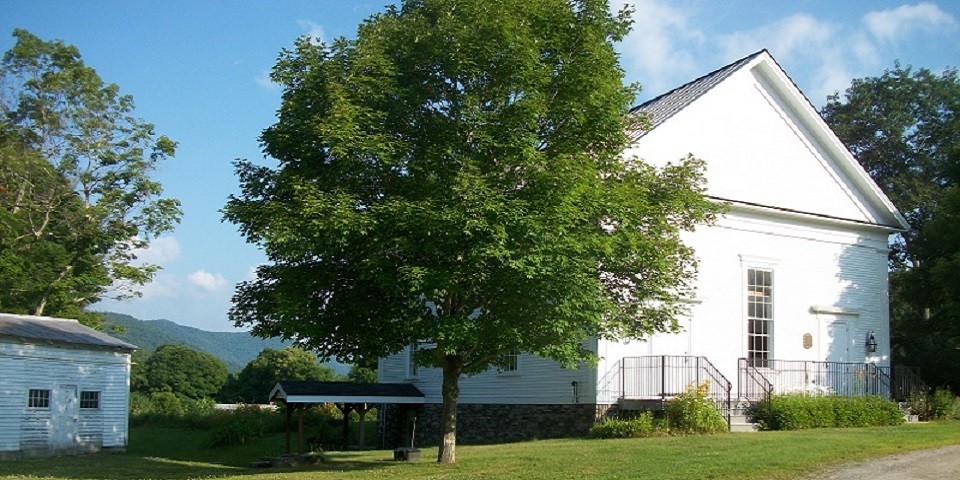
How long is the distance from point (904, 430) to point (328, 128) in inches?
557

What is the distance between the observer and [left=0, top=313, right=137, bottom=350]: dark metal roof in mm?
28391

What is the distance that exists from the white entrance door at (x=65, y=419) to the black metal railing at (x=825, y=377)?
65.9 feet

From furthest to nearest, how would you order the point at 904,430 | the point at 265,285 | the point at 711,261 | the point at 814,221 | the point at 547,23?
the point at 814,221 < the point at 711,261 < the point at 904,430 < the point at 265,285 < the point at 547,23

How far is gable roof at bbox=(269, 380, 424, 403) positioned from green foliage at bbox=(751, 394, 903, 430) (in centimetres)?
1193

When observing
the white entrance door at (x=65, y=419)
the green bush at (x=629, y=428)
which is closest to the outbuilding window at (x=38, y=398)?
the white entrance door at (x=65, y=419)

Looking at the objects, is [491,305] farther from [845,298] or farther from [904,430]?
[845,298]

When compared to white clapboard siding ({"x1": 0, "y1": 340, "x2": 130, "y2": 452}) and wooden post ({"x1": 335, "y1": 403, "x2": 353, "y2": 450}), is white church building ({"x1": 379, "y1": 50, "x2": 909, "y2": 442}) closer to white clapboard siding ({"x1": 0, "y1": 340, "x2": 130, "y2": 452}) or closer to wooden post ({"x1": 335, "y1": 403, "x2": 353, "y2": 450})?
wooden post ({"x1": 335, "y1": 403, "x2": 353, "y2": 450})

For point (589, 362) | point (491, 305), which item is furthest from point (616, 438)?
point (491, 305)

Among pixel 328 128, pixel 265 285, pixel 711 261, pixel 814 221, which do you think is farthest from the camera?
pixel 814 221

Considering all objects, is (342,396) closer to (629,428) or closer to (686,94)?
(629,428)

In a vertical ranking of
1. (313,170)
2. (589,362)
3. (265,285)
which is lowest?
(589,362)

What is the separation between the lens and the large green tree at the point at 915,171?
3216 centimetres

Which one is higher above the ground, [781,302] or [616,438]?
[781,302]

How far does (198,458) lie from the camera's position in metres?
30.7
